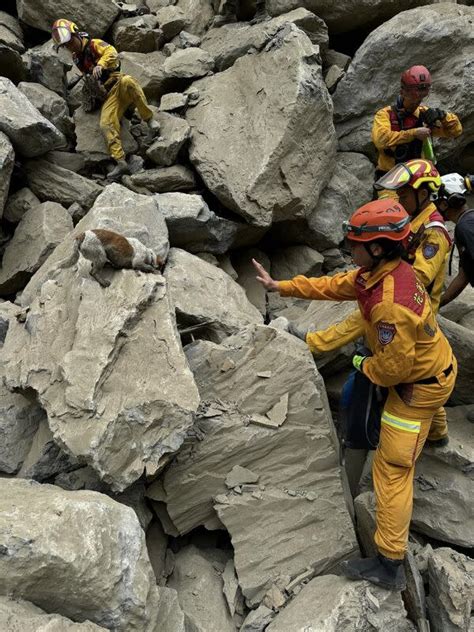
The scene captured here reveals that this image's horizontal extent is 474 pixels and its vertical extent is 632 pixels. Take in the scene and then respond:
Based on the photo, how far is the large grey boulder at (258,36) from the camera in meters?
8.74

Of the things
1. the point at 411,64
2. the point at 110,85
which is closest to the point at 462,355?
the point at 411,64

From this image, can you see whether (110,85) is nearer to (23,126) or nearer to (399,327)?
(23,126)

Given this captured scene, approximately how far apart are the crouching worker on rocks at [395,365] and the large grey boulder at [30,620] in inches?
94.2

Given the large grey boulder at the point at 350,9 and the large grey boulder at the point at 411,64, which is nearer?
the large grey boulder at the point at 411,64

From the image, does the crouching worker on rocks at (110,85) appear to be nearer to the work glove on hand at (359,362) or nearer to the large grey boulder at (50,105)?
the large grey boulder at (50,105)

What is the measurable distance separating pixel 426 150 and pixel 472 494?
15.6 ft

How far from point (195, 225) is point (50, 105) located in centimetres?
381

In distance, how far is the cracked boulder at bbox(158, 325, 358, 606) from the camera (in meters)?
4.55

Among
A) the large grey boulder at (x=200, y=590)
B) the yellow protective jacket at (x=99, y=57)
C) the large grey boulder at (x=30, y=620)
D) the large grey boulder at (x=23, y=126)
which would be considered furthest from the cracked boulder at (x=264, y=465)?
the yellow protective jacket at (x=99, y=57)

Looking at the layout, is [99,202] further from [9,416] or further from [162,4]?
[162,4]

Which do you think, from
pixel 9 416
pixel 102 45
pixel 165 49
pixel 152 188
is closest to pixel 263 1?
pixel 165 49

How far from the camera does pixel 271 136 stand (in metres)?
7.75

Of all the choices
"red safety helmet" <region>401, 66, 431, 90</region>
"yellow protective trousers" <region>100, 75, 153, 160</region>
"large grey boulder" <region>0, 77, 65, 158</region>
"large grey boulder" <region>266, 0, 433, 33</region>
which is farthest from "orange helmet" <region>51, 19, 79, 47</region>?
"red safety helmet" <region>401, 66, 431, 90</region>

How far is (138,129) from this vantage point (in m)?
8.66
